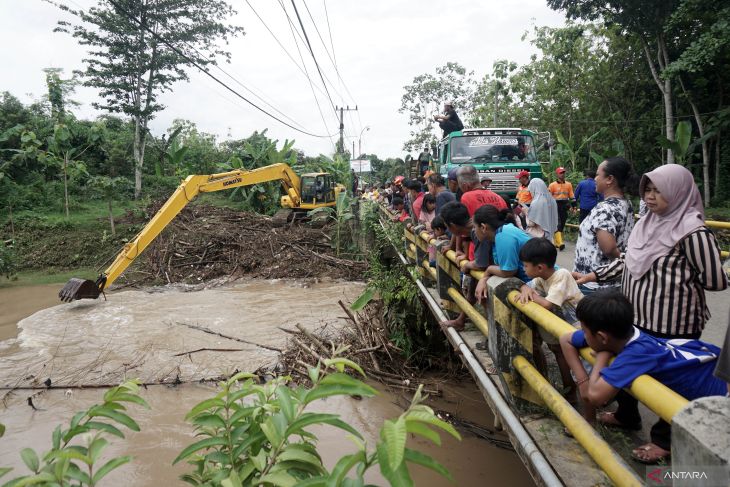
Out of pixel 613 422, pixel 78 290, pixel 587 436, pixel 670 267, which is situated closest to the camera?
pixel 587 436

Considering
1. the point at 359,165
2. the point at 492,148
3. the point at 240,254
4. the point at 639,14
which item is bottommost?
the point at 240,254

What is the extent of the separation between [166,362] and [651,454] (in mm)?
5948

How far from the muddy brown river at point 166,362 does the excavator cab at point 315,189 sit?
554 centimetres

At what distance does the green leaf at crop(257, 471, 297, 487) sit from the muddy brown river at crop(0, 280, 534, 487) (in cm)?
69

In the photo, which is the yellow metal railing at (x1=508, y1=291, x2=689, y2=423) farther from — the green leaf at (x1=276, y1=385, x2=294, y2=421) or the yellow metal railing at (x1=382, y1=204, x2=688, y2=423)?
the green leaf at (x1=276, y1=385, x2=294, y2=421)

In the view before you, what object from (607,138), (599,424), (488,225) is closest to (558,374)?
(599,424)

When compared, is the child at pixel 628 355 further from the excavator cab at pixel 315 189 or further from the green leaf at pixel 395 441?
the excavator cab at pixel 315 189

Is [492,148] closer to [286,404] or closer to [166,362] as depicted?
[166,362]

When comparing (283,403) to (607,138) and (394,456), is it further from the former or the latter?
(607,138)

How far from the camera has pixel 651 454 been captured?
2076 mm

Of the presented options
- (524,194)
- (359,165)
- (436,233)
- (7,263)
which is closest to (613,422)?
(436,233)

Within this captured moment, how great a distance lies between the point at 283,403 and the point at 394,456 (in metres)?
0.45

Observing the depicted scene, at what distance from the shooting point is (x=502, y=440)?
13.2 ft

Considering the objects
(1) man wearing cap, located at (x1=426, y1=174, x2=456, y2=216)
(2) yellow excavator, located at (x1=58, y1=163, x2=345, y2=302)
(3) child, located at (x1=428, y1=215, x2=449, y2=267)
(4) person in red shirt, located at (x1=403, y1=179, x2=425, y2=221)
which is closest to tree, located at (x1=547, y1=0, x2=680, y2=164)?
(2) yellow excavator, located at (x1=58, y1=163, x2=345, y2=302)
